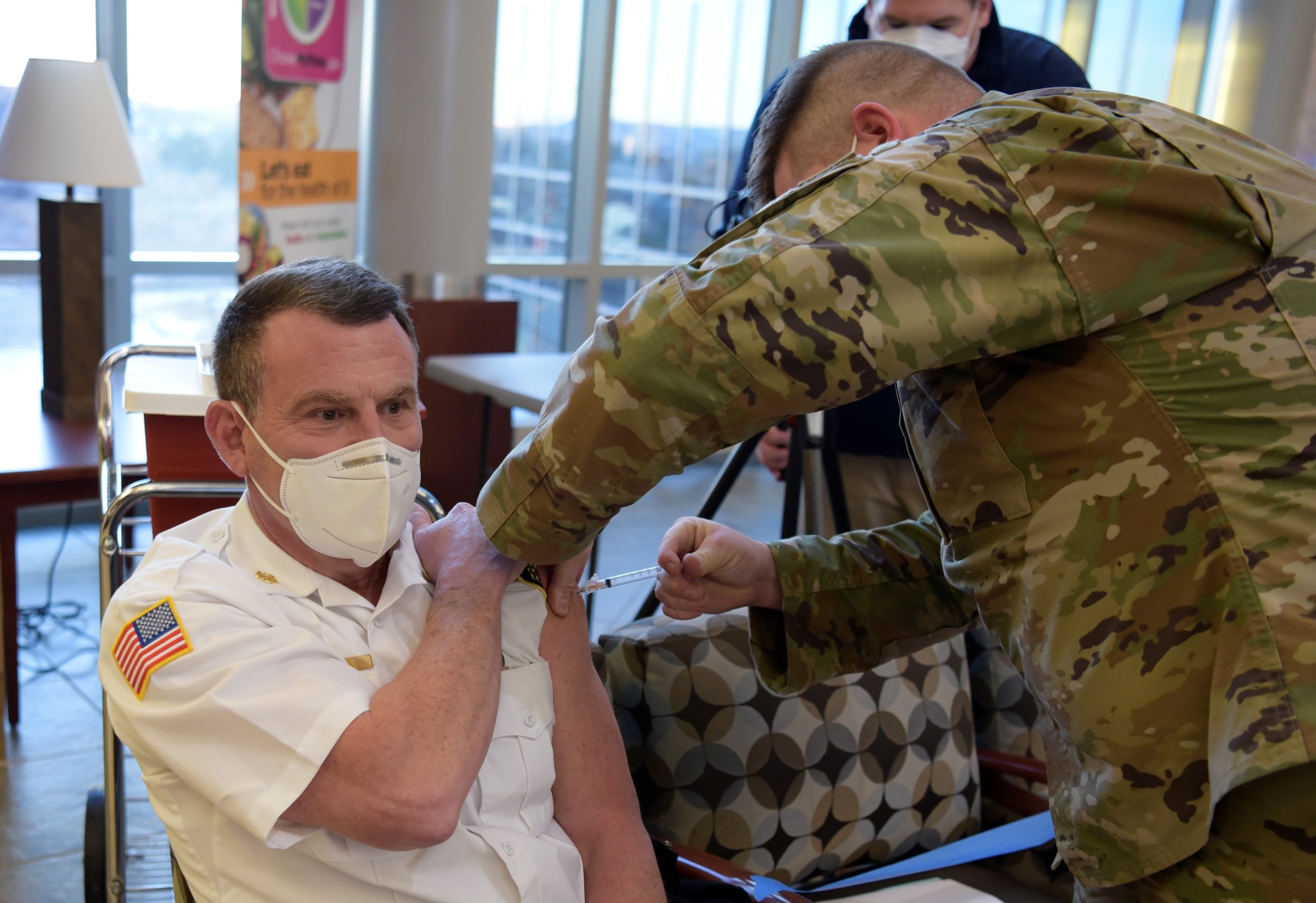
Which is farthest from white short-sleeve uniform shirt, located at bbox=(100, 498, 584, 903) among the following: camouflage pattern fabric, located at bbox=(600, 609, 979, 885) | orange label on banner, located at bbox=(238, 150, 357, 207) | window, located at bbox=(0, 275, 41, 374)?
window, located at bbox=(0, 275, 41, 374)

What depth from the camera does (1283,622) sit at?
918mm

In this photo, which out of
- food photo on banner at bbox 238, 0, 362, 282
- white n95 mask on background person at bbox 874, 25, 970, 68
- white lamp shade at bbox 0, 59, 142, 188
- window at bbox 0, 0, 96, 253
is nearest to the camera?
white n95 mask on background person at bbox 874, 25, 970, 68

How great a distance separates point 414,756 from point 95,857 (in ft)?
3.00

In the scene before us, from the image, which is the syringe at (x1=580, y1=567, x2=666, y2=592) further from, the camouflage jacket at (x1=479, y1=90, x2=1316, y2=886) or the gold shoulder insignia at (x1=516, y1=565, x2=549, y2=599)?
the camouflage jacket at (x1=479, y1=90, x2=1316, y2=886)

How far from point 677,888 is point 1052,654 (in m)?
0.79

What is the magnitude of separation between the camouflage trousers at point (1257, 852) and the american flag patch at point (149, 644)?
100 centimetres

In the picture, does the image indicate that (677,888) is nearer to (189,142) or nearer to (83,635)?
(83,635)

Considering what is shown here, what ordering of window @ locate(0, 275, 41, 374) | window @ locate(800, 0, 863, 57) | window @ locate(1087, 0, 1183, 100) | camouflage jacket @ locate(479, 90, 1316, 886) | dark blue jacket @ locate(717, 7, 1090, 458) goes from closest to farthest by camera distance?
camouflage jacket @ locate(479, 90, 1316, 886), dark blue jacket @ locate(717, 7, 1090, 458), window @ locate(0, 275, 41, 374), window @ locate(800, 0, 863, 57), window @ locate(1087, 0, 1183, 100)

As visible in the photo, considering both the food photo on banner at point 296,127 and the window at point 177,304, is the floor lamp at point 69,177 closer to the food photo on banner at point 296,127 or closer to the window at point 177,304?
the food photo on banner at point 296,127

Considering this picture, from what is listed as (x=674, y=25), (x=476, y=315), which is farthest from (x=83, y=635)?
(x=674, y=25)

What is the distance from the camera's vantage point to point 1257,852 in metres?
0.96

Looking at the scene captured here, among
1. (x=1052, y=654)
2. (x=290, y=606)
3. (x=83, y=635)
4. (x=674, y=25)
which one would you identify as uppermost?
(x=674, y=25)

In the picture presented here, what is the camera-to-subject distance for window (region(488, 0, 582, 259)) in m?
5.71

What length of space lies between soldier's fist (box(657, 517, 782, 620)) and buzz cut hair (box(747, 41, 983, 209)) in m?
0.48
